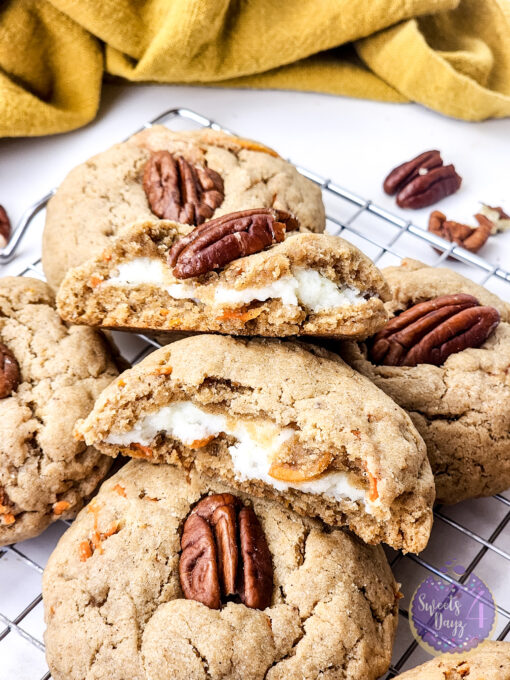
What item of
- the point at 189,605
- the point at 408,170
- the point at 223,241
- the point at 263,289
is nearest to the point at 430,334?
the point at 263,289

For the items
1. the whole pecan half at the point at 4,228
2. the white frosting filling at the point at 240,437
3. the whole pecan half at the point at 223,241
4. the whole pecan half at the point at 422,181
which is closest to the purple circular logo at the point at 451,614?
the white frosting filling at the point at 240,437

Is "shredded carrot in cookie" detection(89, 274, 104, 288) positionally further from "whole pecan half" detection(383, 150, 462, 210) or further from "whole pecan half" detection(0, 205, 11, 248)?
"whole pecan half" detection(383, 150, 462, 210)

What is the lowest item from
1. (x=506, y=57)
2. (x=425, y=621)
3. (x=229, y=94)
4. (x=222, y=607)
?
(x=425, y=621)

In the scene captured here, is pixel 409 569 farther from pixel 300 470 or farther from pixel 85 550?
pixel 85 550

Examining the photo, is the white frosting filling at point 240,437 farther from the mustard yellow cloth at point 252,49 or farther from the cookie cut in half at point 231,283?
the mustard yellow cloth at point 252,49

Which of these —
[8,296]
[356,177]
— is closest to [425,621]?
[8,296]

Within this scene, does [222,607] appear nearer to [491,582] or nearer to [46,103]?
[491,582]
